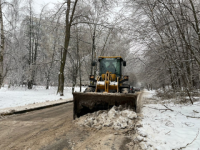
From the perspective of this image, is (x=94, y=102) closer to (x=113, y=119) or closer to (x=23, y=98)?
(x=113, y=119)

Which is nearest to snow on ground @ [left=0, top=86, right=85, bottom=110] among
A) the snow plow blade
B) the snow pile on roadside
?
the snow plow blade

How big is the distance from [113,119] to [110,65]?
4819mm

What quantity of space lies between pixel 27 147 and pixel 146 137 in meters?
2.46

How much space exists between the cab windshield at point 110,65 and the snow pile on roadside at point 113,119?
13.2ft

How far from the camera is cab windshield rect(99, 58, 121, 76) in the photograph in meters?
8.72

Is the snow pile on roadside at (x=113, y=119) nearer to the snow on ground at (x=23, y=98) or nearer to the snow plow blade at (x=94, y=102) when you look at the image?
the snow plow blade at (x=94, y=102)

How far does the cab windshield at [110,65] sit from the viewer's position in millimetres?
8716

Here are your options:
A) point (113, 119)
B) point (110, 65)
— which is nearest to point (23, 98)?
point (110, 65)

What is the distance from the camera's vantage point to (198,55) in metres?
5.51

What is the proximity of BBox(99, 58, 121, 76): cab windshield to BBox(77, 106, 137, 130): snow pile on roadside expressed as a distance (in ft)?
13.2

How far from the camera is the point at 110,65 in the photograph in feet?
29.0

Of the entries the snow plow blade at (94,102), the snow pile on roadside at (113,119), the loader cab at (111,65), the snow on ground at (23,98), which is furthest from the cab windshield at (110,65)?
the snow on ground at (23,98)

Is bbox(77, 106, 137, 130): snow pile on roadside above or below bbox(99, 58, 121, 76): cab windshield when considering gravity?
below

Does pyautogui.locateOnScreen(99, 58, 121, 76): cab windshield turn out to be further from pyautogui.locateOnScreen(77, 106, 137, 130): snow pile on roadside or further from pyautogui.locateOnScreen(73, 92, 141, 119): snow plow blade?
pyautogui.locateOnScreen(77, 106, 137, 130): snow pile on roadside
